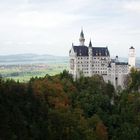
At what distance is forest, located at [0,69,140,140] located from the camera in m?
43.6

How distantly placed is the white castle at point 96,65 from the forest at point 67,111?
1074cm

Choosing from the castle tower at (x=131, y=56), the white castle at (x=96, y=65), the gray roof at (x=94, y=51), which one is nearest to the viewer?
the white castle at (x=96, y=65)

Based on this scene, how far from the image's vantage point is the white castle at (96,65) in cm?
9725

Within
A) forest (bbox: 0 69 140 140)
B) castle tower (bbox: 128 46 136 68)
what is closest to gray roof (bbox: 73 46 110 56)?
castle tower (bbox: 128 46 136 68)

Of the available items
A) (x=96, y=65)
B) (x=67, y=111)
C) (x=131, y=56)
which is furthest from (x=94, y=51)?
(x=67, y=111)

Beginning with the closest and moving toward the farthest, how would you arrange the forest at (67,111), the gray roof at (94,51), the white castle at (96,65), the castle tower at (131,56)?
the forest at (67,111)
the white castle at (96,65)
the gray roof at (94,51)
the castle tower at (131,56)

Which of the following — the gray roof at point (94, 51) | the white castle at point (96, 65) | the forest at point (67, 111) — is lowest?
the forest at point (67, 111)

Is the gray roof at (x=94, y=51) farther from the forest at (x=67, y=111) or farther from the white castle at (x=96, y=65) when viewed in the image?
the forest at (x=67, y=111)

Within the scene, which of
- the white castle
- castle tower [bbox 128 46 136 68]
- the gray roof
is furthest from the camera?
castle tower [bbox 128 46 136 68]

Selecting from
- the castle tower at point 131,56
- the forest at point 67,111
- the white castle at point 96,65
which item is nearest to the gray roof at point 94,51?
the white castle at point 96,65

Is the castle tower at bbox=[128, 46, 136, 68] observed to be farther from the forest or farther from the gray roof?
the forest

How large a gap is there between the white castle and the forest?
35.2ft

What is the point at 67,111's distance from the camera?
188ft

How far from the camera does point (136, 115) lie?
6812 centimetres
